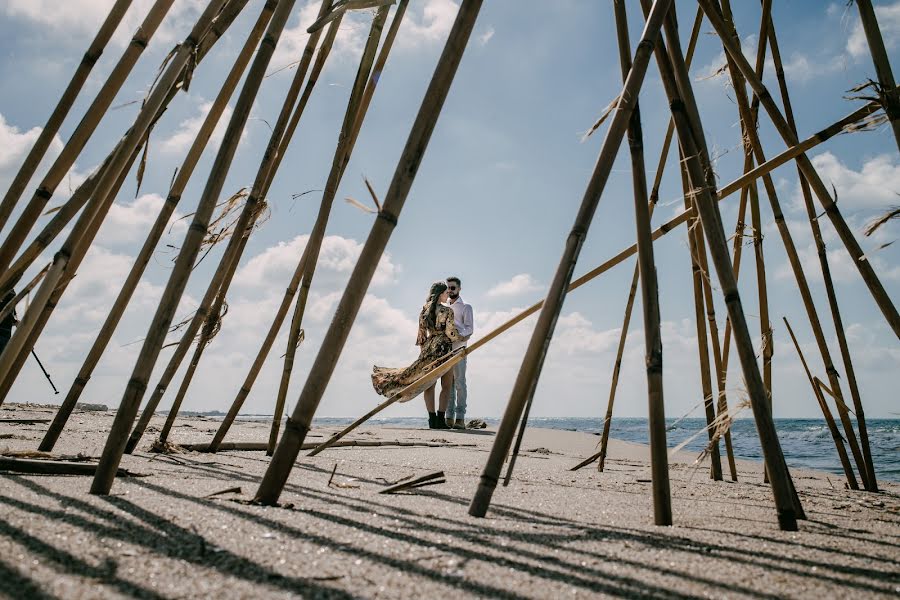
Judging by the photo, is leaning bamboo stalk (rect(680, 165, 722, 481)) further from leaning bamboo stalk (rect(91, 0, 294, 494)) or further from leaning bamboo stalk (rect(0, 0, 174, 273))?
leaning bamboo stalk (rect(0, 0, 174, 273))

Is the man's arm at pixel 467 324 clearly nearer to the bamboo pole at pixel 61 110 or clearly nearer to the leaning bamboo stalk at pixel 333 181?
the leaning bamboo stalk at pixel 333 181

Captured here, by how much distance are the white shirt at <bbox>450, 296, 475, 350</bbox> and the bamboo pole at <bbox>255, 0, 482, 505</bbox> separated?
629 centimetres

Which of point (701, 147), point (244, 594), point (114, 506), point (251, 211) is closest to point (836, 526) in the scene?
point (701, 147)

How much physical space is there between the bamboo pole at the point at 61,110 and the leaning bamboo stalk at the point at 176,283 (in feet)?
1.86

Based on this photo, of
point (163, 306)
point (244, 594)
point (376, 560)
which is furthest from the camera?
point (163, 306)

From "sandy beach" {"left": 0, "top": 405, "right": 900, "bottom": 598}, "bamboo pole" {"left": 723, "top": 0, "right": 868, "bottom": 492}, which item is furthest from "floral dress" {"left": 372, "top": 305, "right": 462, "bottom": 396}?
"sandy beach" {"left": 0, "top": 405, "right": 900, "bottom": 598}

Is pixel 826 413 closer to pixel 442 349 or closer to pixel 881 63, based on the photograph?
pixel 881 63

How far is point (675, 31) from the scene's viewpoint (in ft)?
5.35

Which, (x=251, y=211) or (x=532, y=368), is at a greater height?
(x=251, y=211)

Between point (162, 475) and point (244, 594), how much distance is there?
1.29 metres

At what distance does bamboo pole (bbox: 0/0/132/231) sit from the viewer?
1673 millimetres

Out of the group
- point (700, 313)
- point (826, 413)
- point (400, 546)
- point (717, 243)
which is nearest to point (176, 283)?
point (400, 546)

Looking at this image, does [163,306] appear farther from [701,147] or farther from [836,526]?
[836,526]

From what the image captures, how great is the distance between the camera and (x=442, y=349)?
766 cm
